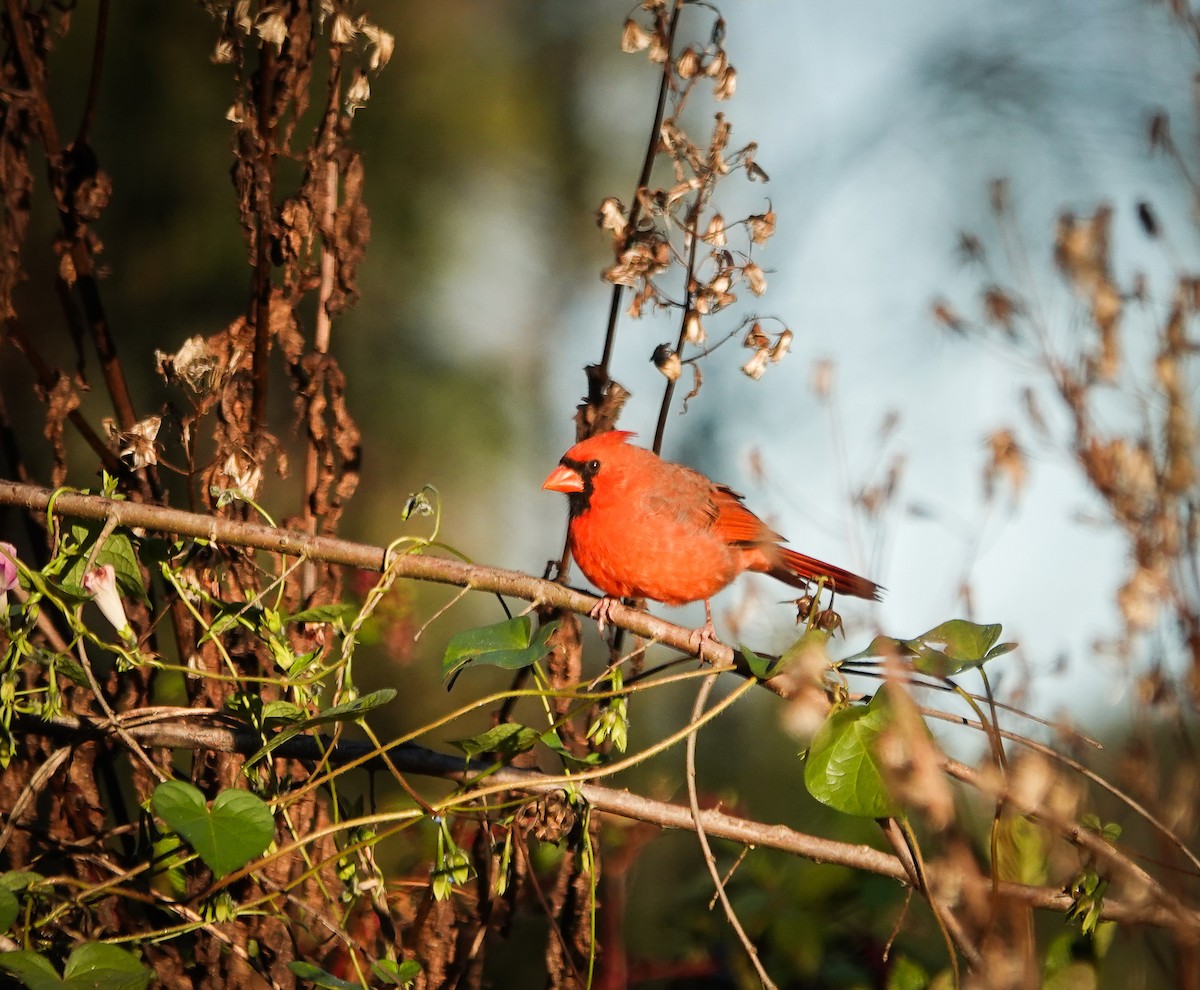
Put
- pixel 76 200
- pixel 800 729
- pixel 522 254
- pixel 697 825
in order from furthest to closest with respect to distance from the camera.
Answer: pixel 522 254
pixel 76 200
pixel 697 825
pixel 800 729

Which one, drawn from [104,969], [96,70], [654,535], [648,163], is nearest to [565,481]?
Answer: [654,535]

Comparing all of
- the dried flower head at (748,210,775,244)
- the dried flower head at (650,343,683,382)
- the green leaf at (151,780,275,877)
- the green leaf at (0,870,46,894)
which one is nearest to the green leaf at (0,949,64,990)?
the green leaf at (0,870,46,894)

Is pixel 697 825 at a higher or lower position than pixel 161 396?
lower

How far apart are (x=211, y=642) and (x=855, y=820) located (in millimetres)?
1317

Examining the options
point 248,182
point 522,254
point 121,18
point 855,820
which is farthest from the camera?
point 522,254

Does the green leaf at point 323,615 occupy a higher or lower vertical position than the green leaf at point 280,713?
higher

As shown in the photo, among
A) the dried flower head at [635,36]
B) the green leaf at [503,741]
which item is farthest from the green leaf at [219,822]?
the dried flower head at [635,36]

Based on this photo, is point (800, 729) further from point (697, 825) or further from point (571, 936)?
point (571, 936)

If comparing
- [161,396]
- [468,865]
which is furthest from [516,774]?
[161,396]

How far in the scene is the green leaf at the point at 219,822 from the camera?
134 centimetres

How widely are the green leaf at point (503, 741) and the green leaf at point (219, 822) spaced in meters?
0.28

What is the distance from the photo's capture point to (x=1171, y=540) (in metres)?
1.42

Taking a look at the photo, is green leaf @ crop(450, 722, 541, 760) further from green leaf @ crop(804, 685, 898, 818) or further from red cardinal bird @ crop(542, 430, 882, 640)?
red cardinal bird @ crop(542, 430, 882, 640)

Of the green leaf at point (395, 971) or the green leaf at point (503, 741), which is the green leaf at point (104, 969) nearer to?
the green leaf at point (395, 971)
